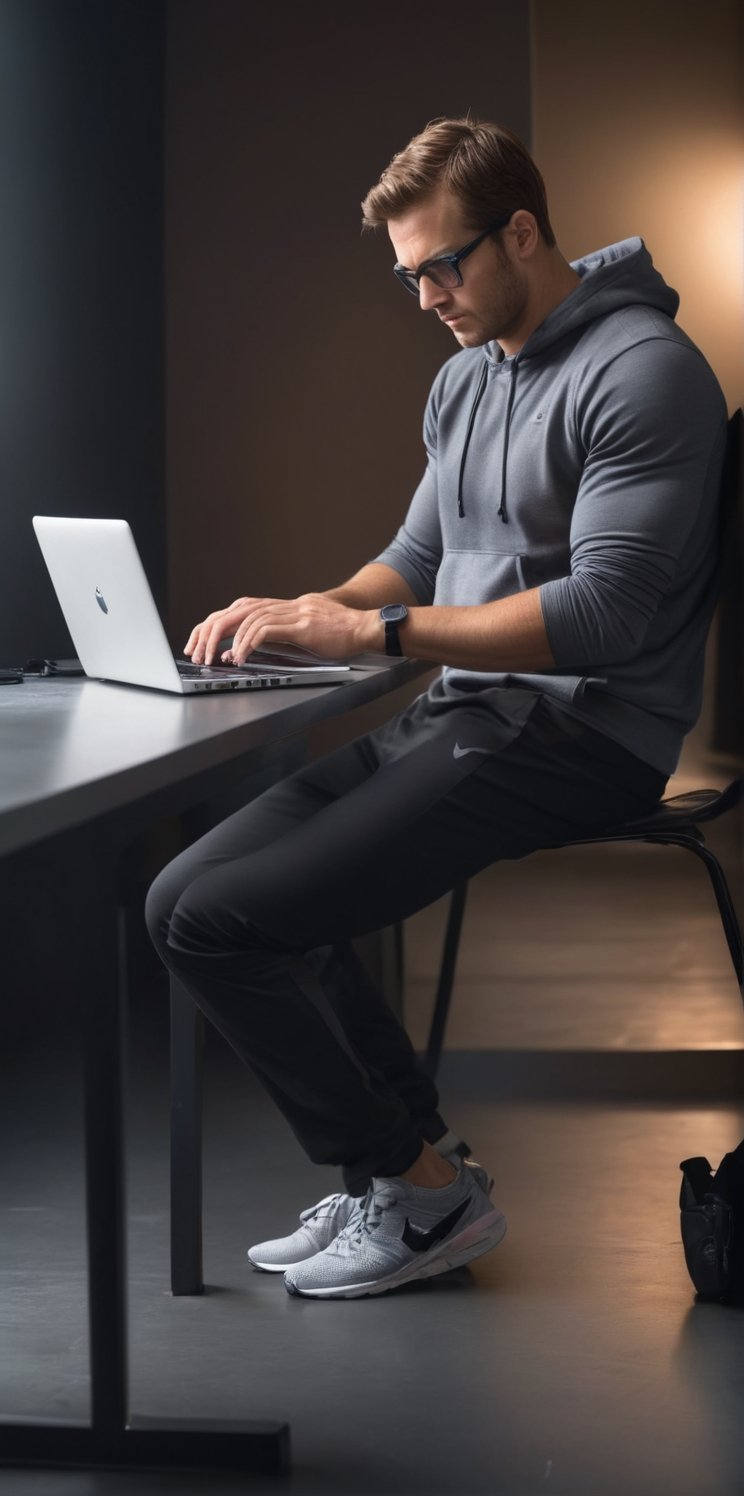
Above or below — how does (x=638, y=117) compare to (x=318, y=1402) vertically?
above

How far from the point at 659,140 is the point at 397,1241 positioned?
6.01 feet

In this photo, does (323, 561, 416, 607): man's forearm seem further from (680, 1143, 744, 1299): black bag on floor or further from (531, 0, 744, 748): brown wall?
(680, 1143, 744, 1299): black bag on floor

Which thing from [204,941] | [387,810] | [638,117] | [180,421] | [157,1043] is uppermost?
[638,117]

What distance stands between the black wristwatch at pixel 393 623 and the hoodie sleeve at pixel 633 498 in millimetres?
157

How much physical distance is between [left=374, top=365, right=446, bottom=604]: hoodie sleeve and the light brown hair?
386 mm

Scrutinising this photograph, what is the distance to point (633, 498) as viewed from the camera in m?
1.80

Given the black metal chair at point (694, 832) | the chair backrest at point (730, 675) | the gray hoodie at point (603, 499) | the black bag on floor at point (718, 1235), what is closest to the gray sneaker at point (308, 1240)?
the black bag on floor at point (718, 1235)

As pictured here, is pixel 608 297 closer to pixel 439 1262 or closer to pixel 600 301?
pixel 600 301

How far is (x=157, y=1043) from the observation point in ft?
9.83

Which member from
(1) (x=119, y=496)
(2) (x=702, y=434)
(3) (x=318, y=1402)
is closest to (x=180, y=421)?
(1) (x=119, y=496)

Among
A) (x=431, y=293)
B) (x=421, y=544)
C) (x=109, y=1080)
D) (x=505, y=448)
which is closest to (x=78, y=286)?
(x=421, y=544)

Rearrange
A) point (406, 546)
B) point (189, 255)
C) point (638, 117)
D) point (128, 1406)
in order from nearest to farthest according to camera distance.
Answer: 1. point (128, 1406)
2. point (406, 546)
3. point (638, 117)
4. point (189, 255)

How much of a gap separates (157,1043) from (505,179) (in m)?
1.71

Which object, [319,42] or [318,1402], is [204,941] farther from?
[319,42]
